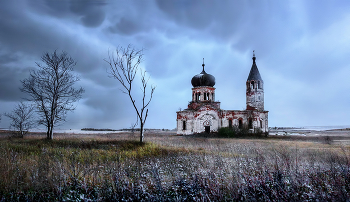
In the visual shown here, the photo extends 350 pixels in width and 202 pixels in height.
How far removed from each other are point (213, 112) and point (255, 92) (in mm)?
8552

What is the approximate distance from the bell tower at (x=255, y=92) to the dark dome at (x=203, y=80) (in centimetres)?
662

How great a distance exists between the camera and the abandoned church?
33312 millimetres

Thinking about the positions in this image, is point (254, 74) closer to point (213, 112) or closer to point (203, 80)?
point (203, 80)

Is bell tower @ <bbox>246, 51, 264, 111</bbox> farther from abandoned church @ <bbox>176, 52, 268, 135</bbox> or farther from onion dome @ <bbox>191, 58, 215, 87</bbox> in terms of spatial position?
onion dome @ <bbox>191, 58, 215, 87</bbox>

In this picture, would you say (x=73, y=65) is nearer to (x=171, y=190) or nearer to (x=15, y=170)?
(x=15, y=170)

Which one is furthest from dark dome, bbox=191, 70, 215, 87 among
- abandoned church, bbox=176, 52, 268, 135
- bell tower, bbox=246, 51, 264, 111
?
bell tower, bbox=246, 51, 264, 111

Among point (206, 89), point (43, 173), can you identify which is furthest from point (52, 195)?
point (206, 89)

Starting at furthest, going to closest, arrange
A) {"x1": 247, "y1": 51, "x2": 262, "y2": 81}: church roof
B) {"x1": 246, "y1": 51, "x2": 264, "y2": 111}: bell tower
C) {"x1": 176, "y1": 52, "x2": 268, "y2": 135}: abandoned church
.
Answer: {"x1": 247, "y1": 51, "x2": 262, "y2": 81}: church roof
{"x1": 246, "y1": 51, "x2": 264, "y2": 111}: bell tower
{"x1": 176, "y1": 52, "x2": 268, "y2": 135}: abandoned church

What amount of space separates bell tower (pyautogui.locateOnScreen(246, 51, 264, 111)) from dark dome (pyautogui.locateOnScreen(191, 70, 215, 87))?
662 cm

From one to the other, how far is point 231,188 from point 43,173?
4464 millimetres

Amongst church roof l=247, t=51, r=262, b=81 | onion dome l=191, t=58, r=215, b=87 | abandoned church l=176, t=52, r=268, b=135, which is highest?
church roof l=247, t=51, r=262, b=81

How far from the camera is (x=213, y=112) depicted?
3334 cm

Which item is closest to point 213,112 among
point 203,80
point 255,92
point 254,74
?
point 203,80

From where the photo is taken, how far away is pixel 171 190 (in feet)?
14.8
